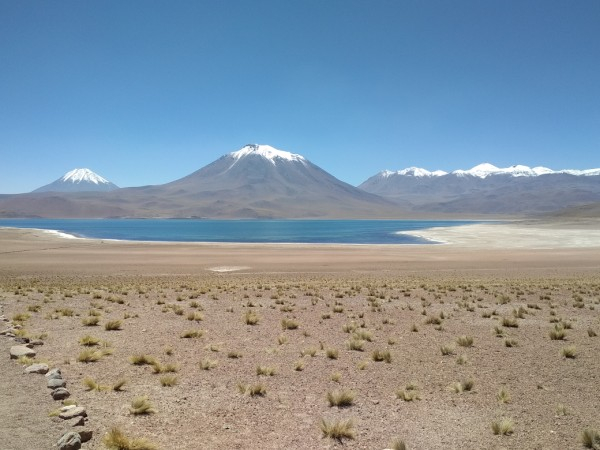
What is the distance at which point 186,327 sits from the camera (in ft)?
39.8

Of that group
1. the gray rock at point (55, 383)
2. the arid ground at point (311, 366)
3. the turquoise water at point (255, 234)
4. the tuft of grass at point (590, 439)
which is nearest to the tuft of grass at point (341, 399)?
the arid ground at point (311, 366)

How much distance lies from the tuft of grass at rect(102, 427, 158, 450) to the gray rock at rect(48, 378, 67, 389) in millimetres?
2148

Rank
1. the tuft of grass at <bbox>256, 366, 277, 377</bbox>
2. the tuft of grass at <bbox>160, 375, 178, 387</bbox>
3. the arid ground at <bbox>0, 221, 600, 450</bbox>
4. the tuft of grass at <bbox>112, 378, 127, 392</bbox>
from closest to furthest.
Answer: the arid ground at <bbox>0, 221, 600, 450</bbox>, the tuft of grass at <bbox>112, 378, 127, 392</bbox>, the tuft of grass at <bbox>160, 375, 178, 387</bbox>, the tuft of grass at <bbox>256, 366, 277, 377</bbox>

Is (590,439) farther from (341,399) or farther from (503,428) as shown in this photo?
(341,399)

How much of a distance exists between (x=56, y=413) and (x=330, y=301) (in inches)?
451

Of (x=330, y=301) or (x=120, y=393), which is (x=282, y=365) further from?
(x=330, y=301)

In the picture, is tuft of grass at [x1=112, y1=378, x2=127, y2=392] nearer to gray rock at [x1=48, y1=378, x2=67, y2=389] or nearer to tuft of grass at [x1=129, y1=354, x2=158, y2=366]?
gray rock at [x1=48, y1=378, x2=67, y2=389]

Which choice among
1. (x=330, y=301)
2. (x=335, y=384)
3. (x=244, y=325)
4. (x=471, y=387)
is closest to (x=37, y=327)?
(x=244, y=325)

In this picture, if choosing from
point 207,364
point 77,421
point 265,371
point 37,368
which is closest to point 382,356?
point 265,371

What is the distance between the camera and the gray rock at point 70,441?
194 inches

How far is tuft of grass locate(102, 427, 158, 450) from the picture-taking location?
5.10m

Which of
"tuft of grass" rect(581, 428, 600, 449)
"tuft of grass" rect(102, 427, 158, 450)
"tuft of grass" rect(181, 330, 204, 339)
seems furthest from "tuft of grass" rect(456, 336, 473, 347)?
"tuft of grass" rect(102, 427, 158, 450)

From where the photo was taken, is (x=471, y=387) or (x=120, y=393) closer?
(x=120, y=393)

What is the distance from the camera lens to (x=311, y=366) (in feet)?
28.8
